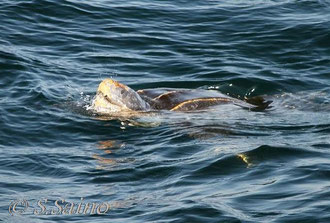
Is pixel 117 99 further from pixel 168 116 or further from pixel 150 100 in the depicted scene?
pixel 168 116

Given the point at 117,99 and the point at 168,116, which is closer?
the point at 168,116

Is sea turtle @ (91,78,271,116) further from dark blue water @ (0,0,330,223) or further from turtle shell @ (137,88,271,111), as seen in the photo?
dark blue water @ (0,0,330,223)

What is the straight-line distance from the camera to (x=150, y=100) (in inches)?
429

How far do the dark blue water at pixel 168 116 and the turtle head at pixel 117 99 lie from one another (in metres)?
0.29

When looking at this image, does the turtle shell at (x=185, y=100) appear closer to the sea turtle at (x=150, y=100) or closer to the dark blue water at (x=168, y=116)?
the sea turtle at (x=150, y=100)

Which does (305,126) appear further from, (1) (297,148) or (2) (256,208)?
(2) (256,208)

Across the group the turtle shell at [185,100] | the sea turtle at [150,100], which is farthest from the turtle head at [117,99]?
the turtle shell at [185,100]

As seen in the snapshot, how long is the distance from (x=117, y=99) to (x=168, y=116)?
0.78m

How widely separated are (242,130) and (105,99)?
2.10 metres

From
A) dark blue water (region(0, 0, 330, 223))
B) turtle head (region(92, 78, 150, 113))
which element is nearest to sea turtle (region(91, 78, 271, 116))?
turtle head (region(92, 78, 150, 113))

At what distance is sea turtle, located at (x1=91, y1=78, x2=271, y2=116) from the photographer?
10681mm

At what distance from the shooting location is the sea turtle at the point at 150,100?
1068 centimetres

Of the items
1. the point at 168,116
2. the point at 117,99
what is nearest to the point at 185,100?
the point at 168,116

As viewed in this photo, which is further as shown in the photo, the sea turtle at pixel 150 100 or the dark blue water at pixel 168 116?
the sea turtle at pixel 150 100
